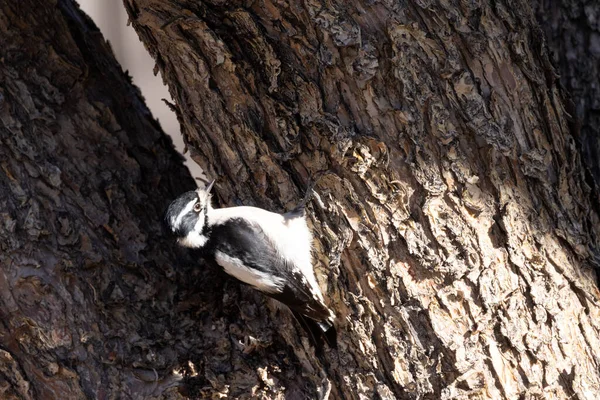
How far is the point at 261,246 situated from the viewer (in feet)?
10.6

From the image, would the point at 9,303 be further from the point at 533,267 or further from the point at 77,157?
the point at 533,267

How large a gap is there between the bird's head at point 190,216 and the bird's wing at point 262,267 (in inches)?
2.6

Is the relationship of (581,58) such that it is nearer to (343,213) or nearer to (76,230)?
(343,213)

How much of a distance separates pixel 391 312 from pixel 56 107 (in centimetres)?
162

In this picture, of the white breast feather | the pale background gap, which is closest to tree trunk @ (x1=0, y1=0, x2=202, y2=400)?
the white breast feather

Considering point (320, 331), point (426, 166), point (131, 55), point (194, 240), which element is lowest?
point (320, 331)

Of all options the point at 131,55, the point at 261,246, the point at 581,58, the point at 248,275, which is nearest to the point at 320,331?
the point at 248,275

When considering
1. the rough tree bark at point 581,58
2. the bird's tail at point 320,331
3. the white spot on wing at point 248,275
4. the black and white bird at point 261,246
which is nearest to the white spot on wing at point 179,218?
the black and white bird at point 261,246

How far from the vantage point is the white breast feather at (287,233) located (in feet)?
9.69

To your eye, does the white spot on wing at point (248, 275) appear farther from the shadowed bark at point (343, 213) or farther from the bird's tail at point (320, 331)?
the bird's tail at point (320, 331)

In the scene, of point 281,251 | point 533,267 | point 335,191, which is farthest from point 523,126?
point 281,251

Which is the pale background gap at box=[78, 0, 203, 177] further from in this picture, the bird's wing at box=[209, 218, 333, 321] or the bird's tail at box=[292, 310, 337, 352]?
the bird's tail at box=[292, 310, 337, 352]

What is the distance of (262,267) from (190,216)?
381 millimetres

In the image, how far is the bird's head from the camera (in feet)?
9.82
